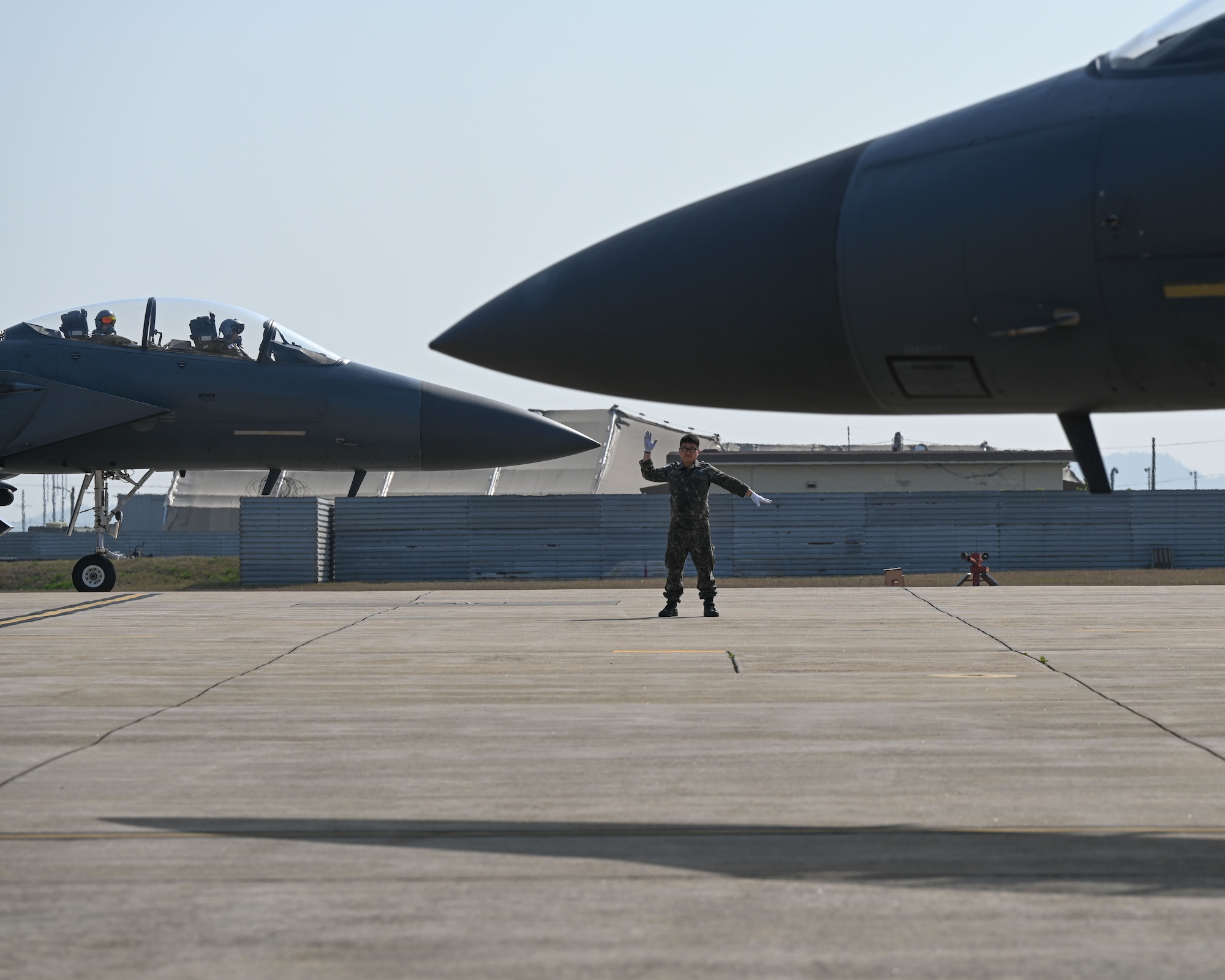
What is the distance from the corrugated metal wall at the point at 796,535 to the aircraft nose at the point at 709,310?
22.0 metres

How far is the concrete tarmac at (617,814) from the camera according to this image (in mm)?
3467

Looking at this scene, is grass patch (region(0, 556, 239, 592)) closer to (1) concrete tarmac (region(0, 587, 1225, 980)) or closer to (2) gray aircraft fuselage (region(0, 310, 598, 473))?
(2) gray aircraft fuselage (region(0, 310, 598, 473))

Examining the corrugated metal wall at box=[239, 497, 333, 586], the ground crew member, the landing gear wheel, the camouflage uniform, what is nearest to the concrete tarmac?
the ground crew member

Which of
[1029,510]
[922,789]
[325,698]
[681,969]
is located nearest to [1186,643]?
[922,789]

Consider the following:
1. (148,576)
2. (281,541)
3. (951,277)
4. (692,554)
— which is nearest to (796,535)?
(281,541)

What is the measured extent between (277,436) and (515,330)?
454 inches

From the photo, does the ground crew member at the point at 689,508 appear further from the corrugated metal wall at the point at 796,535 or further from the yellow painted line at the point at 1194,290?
the corrugated metal wall at the point at 796,535

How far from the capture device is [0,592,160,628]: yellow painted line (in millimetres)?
13859

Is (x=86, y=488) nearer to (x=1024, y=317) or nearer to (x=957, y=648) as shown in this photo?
(x=957, y=648)

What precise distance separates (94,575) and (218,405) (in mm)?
3719

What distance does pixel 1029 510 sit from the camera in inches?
1109

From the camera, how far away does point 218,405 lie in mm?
16719

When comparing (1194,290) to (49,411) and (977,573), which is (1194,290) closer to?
(49,411)

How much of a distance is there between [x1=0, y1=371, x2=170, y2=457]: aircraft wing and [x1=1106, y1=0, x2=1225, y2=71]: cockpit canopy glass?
14.1m
